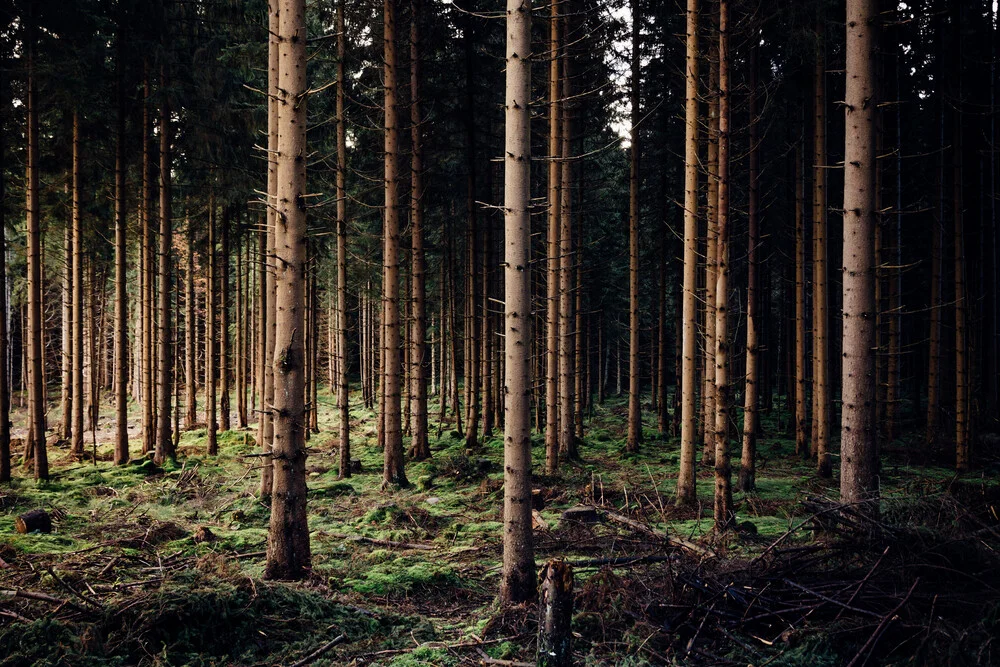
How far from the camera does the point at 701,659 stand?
5.13m

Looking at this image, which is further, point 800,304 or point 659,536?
point 800,304

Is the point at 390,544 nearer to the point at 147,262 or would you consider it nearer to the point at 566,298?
the point at 566,298

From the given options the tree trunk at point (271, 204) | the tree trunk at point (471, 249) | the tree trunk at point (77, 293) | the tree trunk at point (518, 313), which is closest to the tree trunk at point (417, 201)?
the tree trunk at point (471, 249)

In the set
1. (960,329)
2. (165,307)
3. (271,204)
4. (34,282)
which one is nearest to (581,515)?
(271,204)

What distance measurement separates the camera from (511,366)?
21.9 feet

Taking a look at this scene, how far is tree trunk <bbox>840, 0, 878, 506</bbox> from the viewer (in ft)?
26.2

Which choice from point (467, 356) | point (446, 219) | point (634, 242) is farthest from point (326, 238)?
point (634, 242)

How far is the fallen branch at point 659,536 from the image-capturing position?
24.0ft

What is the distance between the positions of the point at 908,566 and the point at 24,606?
8403 millimetres

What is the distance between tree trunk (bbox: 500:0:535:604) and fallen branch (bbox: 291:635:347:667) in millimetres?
1738

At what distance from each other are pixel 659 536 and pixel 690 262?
5.01 meters

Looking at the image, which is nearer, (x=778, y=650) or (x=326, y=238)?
(x=778, y=650)

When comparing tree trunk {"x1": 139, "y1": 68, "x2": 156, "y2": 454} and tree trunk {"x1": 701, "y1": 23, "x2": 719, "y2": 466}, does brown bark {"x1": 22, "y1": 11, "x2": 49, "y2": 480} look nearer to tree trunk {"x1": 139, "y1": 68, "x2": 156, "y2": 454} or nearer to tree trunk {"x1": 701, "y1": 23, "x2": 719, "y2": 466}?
tree trunk {"x1": 139, "y1": 68, "x2": 156, "y2": 454}

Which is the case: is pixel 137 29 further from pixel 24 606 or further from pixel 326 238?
pixel 24 606
